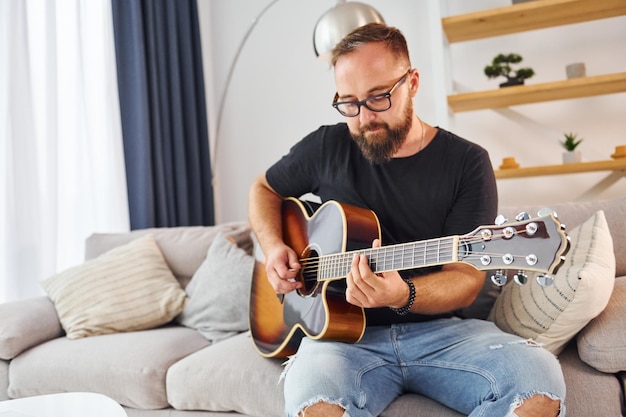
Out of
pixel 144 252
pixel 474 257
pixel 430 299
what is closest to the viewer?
pixel 474 257

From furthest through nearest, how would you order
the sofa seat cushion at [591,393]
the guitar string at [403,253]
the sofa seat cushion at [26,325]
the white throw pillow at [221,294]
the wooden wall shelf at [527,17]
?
1. the wooden wall shelf at [527,17]
2. the white throw pillow at [221,294]
3. the sofa seat cushion at [26,325]
4. the sofa seat cushion at [591,393]
5. the guitar string at [403,253]

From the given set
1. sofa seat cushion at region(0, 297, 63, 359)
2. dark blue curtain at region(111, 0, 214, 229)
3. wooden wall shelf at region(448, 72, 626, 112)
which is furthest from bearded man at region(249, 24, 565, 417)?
dark blue curtain at region(111, 0, 214, 229)

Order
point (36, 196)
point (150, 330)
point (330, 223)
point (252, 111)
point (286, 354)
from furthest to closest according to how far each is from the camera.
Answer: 1. point (252, 111)
2. point (36, 196)
3. point (150, 330)
4. point (286, 354)
5. point (330, 223)

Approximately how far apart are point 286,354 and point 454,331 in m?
0.46

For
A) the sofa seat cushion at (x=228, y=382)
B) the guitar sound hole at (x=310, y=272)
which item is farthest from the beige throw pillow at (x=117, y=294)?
the guitar sound hole at (x=310, y=272)

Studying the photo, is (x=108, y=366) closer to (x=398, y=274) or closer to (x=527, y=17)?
(x=398, y=274)

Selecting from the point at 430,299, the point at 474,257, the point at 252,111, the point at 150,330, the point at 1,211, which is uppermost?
the point at 252,111

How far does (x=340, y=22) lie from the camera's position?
7.20 feet

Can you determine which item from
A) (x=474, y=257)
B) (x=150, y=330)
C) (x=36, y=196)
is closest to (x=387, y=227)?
(x=474, y=257)

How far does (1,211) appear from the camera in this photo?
2.50 metres

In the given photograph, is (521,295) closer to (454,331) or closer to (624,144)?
(454,331)

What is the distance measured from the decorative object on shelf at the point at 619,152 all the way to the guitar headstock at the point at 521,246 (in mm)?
1722

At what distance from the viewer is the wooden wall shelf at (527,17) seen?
2.58 m

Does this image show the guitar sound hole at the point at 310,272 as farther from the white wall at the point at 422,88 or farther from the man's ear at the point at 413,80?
the white wall at the point at 422,88
